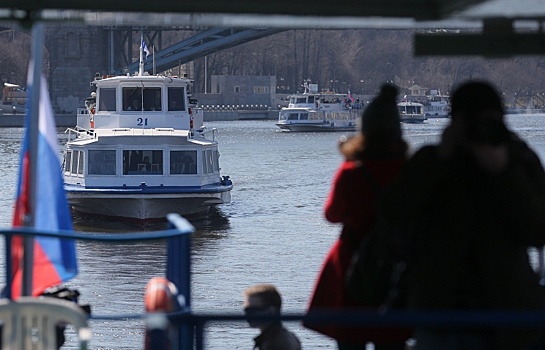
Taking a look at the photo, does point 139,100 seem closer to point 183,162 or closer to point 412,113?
point 183,162

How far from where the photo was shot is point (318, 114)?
82312 millimetres

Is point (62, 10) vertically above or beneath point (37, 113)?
above

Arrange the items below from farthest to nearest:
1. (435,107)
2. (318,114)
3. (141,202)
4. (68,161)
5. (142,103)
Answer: (435,107)
(318,114)
(142,103)
(68,161)
(141,202)

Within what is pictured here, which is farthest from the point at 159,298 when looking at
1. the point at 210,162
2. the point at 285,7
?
the point at 210,162

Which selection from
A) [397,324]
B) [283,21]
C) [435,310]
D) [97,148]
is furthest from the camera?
[97,148]

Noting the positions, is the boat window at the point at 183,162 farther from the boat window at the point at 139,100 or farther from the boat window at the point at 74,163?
the boat window at the point at 139,100

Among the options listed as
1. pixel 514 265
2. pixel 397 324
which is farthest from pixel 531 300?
pixel 397 324

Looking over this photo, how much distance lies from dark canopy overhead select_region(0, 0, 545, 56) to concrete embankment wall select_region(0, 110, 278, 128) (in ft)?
233

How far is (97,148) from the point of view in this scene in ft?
84.1

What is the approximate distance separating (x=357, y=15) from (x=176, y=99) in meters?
23.5

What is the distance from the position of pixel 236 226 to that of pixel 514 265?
23434mm

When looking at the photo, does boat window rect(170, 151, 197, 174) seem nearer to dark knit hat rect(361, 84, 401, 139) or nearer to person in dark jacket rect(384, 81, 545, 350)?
dark knit hat rect(361, 84, 401, 139)

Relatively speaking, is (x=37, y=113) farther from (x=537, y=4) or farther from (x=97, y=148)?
(x=97, y=148)

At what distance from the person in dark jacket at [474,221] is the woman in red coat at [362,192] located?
43 centimetres
